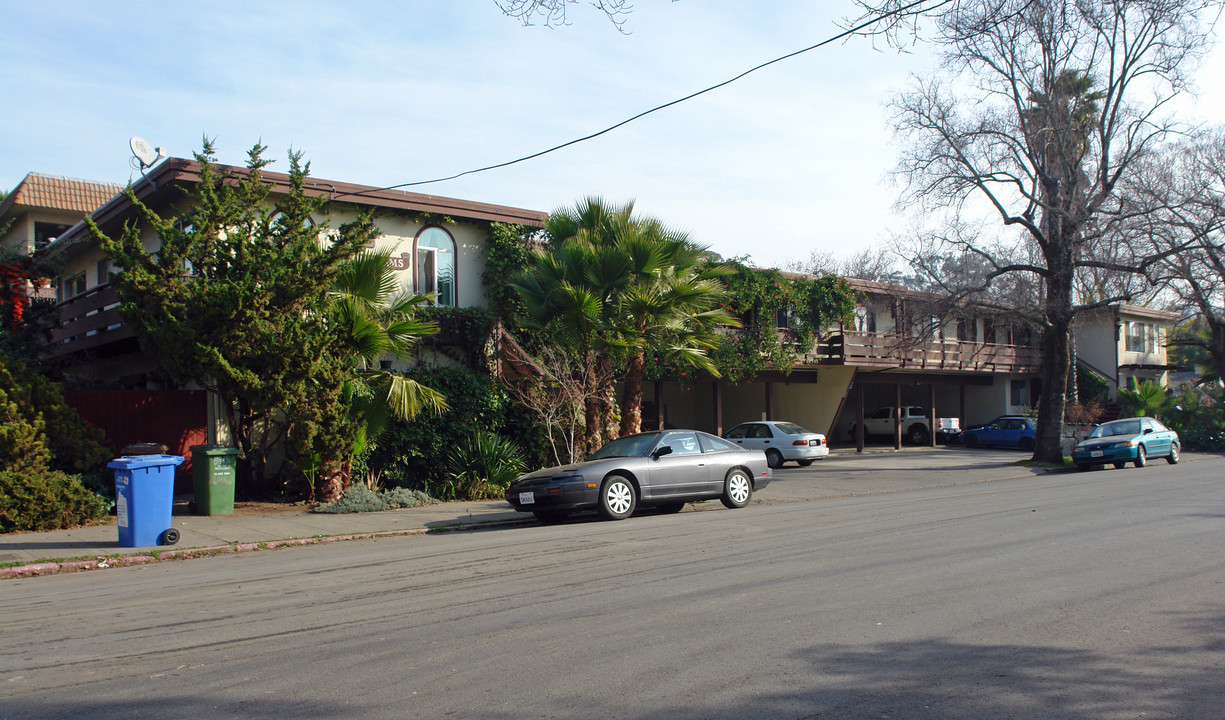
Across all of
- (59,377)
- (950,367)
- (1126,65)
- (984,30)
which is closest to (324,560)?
(984,30)

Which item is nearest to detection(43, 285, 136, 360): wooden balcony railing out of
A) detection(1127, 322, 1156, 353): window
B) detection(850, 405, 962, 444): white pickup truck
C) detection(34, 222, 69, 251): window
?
detection(34, 222, 69, 251): window

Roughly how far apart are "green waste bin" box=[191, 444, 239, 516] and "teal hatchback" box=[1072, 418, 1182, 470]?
22.0m

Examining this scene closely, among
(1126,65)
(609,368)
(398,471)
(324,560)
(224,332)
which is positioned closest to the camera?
(324,560)

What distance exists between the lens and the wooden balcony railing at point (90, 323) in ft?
58.9

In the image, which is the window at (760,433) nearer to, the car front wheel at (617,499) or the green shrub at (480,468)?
the green shrub at (480,468)

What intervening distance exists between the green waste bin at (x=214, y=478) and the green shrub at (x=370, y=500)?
141cm

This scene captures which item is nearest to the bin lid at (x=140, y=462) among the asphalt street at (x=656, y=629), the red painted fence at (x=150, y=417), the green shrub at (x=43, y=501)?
the asphalt street at (x=656, y=629)

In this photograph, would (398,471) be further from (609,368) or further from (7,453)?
(7,453)

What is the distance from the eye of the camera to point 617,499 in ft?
43.0

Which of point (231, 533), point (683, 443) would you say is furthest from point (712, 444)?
point (231, 533)

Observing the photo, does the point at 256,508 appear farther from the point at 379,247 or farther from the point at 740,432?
the point at 740,432

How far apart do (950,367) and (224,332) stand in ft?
92.5

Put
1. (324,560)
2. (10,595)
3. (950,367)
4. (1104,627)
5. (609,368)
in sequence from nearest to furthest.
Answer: (1104,627)
(10,595)
(324,560)
(609,368)
(950,367)

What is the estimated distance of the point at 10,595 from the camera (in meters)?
8.26
